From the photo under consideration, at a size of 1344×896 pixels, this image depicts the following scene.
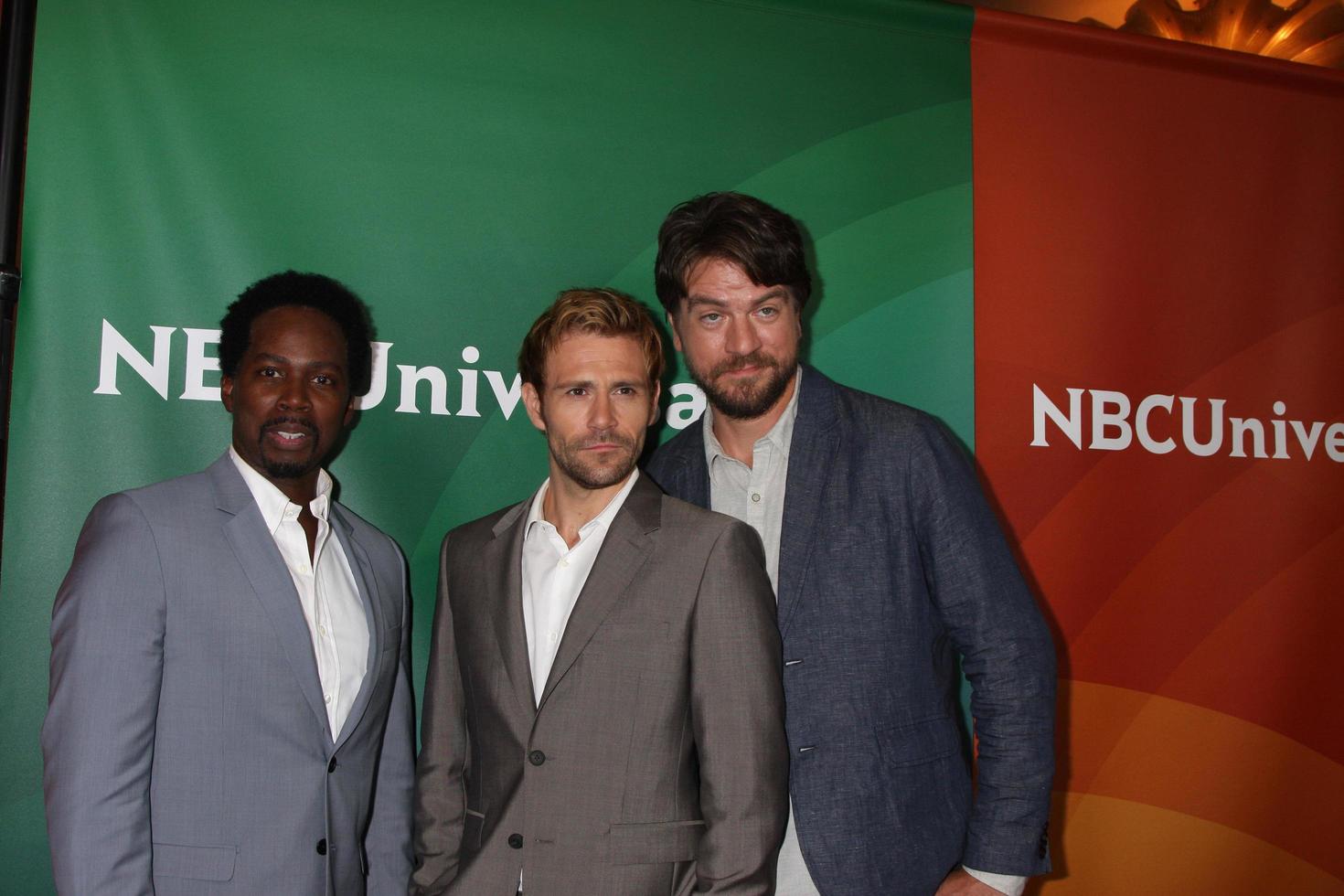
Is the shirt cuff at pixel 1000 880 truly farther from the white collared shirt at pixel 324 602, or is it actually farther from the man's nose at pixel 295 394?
the man's nose at pixel 295 394

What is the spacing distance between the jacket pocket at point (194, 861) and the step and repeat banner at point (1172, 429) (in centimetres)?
218

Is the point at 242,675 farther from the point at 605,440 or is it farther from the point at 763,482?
the point at 763,482

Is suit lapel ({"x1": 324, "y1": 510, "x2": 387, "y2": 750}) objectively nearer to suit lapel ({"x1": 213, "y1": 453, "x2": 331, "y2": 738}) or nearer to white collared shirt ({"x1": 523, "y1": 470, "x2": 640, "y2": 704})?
suit lapel ({"x1": 213, "y1": 453, "x2": 331, "y2": 738})

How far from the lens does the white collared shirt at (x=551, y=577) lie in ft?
6.06

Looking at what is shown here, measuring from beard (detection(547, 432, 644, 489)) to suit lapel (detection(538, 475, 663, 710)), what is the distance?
0.21 ft

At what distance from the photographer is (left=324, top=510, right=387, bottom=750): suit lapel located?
6.31ft

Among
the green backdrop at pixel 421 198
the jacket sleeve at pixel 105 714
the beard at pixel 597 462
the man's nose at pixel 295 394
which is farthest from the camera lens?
the green backdrop at pixel 421 198

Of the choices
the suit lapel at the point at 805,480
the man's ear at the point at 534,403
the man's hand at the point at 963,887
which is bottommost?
the man's hand at the point at 963,887

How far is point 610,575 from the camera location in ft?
5.93

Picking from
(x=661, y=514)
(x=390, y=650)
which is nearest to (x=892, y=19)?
(x=661, y=514)

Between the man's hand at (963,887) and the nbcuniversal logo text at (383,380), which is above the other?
the nbcuniversal logo text at (383,380)

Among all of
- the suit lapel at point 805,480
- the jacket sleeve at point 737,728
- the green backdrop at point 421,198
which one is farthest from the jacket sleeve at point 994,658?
the green backdrop at point 421,198

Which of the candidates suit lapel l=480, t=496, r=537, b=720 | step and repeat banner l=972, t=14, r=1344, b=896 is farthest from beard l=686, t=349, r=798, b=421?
step and repeat banner l=972, t=14, r=1344, b=896

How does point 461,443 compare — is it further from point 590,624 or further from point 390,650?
point 590,624
